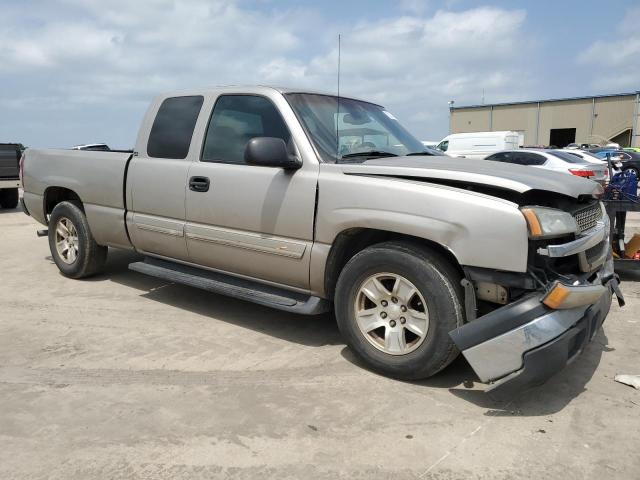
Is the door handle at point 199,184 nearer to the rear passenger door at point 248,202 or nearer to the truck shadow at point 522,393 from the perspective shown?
→ the rear passenger door at point 248,202

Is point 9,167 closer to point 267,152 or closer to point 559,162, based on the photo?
point 267,152

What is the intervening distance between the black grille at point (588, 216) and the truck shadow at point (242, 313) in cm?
191

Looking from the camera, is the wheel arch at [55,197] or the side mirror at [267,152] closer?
the side mirror at [267,152]

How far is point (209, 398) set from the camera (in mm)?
3242

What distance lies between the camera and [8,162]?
40.1ft

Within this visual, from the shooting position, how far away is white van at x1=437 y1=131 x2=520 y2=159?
26.5 m

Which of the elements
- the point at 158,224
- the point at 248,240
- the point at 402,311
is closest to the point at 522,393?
the point at 402,311

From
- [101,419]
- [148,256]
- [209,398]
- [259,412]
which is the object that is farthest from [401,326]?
[148,256]

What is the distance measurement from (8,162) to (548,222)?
12612 millimetres

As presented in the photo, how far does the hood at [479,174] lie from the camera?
3064 millimetres

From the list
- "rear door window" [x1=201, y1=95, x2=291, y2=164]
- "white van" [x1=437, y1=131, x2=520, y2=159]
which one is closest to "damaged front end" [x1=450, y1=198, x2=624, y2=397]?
"rear door window" [x1=201, y1=95, x2=291, y2=164]

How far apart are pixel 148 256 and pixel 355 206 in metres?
2.51

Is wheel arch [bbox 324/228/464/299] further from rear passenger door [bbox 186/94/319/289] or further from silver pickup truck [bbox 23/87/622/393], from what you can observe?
rear passenger door [bbox 186/94/319/289]

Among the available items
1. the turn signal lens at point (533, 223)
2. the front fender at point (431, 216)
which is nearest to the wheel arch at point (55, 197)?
the front fender at point (431, 216)
